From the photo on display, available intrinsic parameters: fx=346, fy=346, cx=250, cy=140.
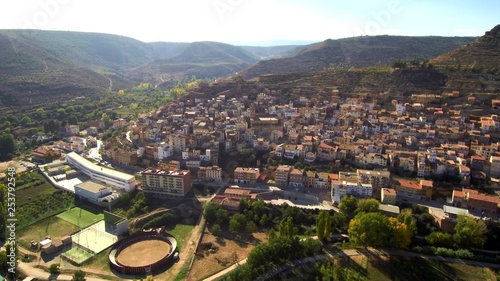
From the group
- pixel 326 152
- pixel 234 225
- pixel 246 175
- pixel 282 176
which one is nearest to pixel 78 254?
pixel 234 225

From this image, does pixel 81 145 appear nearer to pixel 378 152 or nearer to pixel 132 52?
pixel 378 152

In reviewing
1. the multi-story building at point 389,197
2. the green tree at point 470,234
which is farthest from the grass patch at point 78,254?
the green tree at point 470,234

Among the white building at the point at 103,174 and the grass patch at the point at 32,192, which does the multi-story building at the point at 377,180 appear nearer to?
the white building at the point at 103,174

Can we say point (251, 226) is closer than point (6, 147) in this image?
Yes

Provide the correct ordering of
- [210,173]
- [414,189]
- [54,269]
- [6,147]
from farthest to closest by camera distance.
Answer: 1. [6,147]
2. [210,173]
3. [414,189]
4. [54,269]

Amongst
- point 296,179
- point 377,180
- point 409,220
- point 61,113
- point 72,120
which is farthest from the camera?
point 61,113

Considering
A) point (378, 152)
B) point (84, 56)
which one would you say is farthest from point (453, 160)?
point (84, 56)

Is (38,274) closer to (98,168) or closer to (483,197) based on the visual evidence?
(98,168)
